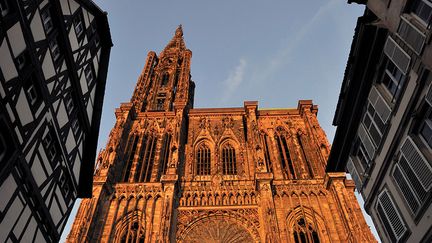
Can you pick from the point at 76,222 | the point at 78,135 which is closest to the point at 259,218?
the point at 76,222

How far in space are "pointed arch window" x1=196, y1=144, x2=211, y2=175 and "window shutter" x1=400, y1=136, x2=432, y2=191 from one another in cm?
2094

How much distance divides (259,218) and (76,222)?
1184 cm

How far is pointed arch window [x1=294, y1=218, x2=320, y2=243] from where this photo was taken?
2339 cm

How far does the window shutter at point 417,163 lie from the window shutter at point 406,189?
505 mm

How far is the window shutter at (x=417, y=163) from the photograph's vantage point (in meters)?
8.30

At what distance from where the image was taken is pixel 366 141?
39.3 ft

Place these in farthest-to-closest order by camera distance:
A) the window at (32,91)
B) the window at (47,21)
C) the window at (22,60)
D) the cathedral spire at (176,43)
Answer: the cathedral spire at (176,43) < the window at (47,21) < the window at (32,91) < the window at (22,60)

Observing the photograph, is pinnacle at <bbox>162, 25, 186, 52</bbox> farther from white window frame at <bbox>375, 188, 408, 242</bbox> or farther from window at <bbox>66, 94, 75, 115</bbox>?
white window frame at <bbox>375, 188, 408, 242</bbox>

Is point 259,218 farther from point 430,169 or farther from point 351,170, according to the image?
point 430,169

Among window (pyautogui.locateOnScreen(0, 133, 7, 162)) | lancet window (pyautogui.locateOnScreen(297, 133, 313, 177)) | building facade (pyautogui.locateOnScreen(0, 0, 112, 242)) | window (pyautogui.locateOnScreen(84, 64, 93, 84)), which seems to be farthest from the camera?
lancet window (pyautogui.locateOnScreen(297, 133, 313, 177))

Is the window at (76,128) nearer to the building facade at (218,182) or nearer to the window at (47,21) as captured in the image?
the window at (47,21)

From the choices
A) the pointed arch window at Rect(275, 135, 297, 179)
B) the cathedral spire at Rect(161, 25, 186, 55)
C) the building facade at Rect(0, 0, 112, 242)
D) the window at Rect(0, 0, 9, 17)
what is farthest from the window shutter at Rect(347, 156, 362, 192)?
the cathedral spire at Rect(161, 25, 186, 55)

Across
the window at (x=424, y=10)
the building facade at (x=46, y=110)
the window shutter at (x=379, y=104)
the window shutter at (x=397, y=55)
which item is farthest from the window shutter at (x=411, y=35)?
the building facade at (x=46, y=110)

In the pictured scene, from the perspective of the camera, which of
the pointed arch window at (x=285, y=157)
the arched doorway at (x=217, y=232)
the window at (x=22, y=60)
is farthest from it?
the pointed arch window at (x=285, y=157)
